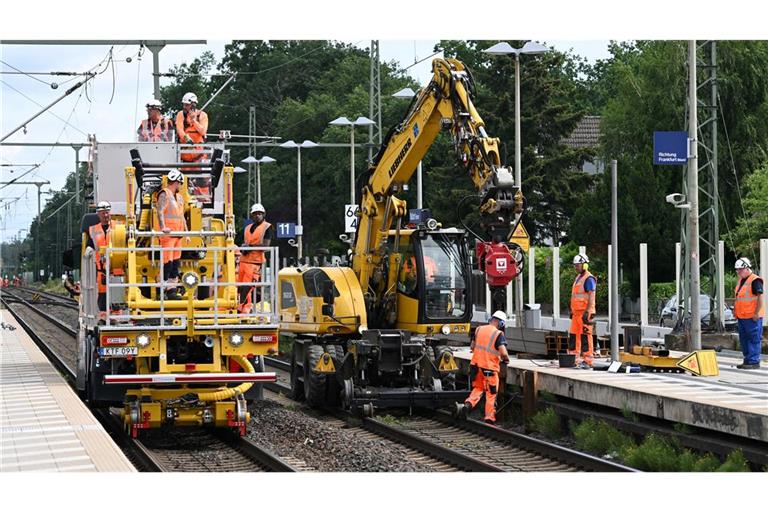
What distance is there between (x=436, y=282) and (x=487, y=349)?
7.40 ft

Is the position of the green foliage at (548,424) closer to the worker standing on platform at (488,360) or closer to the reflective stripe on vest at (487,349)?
the worker standing on platform at (488,360)

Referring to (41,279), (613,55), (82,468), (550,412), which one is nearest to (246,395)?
(550,412)

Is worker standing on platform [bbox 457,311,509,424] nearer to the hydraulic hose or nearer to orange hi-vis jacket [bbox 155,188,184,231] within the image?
the hydraulic hose

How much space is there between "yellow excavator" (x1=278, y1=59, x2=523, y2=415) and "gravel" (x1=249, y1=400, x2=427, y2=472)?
857mm

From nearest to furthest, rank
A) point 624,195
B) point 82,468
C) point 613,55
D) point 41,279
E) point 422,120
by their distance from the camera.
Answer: point 82,468 < point 422,120 < point 624,195 < point 613,55 < point 41,279

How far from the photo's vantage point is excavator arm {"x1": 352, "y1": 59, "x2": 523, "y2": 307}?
1758 centimetres

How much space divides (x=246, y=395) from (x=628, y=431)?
18.6 feet

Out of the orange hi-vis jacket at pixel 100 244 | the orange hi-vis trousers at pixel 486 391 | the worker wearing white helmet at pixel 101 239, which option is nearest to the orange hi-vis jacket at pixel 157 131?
the worker wearing white helmet at pixel 101 239

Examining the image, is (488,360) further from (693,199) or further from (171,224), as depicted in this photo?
(693,199)

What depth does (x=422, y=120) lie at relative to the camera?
20.3 m

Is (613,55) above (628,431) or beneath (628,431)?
above

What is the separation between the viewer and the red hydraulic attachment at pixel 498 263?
57.7 feet

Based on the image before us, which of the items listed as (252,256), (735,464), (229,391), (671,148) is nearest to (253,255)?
(252,256)
